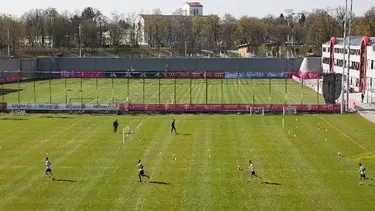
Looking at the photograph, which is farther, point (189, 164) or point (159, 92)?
point (159, 92)

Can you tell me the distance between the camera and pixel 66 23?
170m

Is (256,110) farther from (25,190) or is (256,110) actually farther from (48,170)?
(25,190)

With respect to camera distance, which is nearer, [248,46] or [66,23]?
[248,46]

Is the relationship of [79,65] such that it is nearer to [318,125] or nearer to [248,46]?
[248,46]

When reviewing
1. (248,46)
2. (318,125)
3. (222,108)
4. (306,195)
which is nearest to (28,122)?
(222,108)

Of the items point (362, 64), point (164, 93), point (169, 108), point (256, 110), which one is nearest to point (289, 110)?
point (256, 110)

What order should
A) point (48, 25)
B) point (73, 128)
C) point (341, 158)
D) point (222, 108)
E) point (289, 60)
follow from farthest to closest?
point (48, 25) → point (289, 60) → point (222, 108) → point (73, 128) → point (341, 158)

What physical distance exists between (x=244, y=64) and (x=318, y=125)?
68.8m

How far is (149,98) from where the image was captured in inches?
2992

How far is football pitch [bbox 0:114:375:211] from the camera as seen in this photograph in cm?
2923

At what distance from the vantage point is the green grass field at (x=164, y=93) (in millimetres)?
73062

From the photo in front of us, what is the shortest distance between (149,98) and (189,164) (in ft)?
129

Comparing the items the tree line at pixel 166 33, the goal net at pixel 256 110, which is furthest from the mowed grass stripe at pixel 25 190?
the tree line at pixel 166 33

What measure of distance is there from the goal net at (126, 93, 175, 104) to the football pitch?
1433 centimetres
